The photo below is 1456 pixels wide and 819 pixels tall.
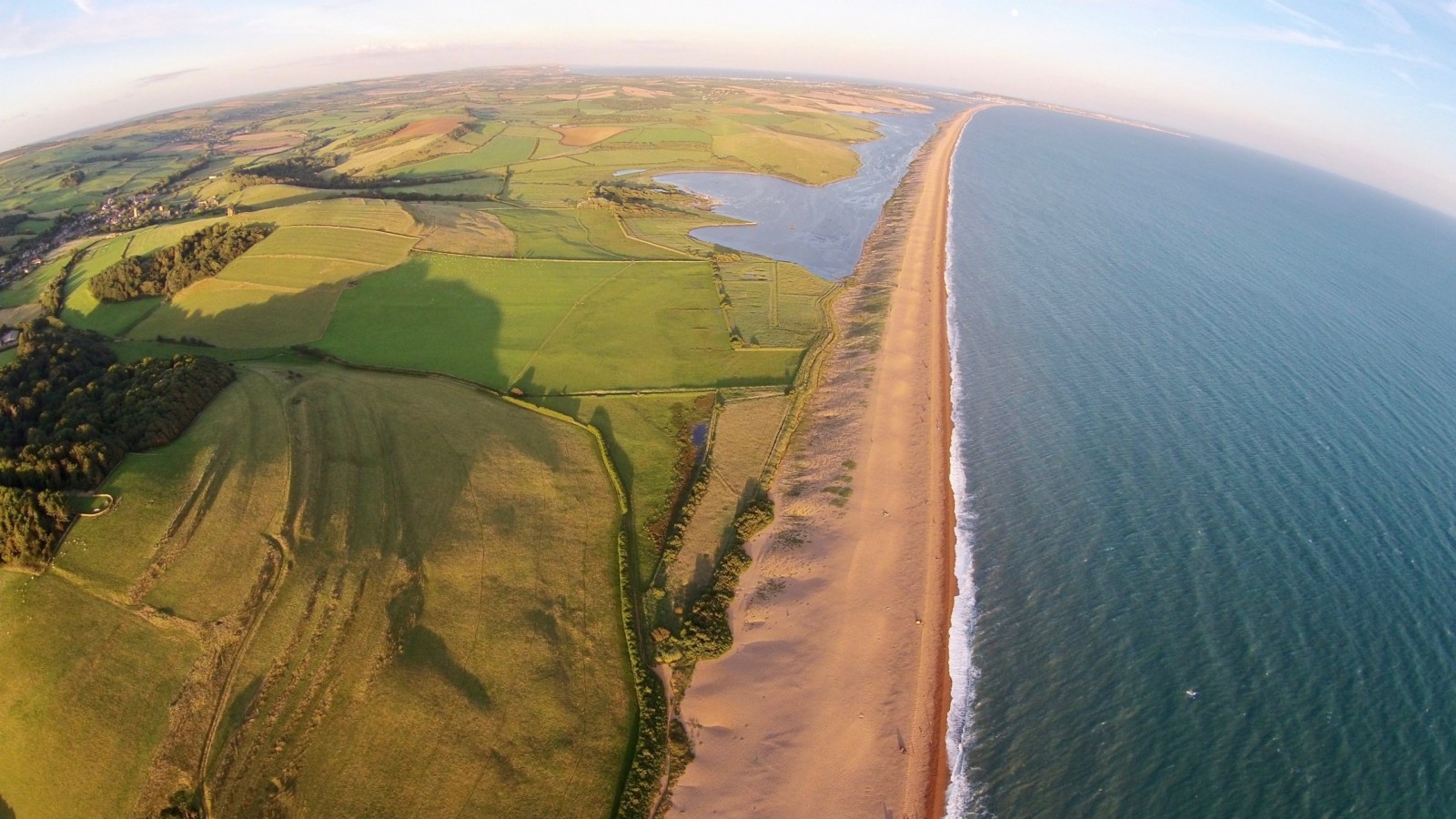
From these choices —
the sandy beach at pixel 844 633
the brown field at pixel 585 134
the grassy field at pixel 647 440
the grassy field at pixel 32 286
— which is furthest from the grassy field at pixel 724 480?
the brown field at pixel 585 134

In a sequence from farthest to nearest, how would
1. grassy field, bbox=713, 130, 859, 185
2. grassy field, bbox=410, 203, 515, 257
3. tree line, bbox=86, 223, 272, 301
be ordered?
grassy field, bbox=713, 130, 859, 185, grassy field, bbox=410, 203, 515, 257, tree line, bbox=86, 223, 272, 301

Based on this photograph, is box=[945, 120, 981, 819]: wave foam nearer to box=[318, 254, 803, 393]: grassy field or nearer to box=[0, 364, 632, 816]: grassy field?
box=[0, 364, 632, 816]: grassy field

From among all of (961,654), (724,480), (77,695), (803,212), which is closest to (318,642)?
(77,695)

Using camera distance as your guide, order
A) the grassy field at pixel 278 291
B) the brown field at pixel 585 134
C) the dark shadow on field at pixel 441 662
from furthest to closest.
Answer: the brown field at pixel 585 134, the grassy field at pixel 278 291, the dark shadow on field at pixel 441 662

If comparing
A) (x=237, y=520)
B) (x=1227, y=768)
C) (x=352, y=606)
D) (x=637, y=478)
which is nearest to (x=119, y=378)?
(x=237, y=520)

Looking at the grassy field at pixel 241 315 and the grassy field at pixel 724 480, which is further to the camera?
the grassy field at pixel 241 315

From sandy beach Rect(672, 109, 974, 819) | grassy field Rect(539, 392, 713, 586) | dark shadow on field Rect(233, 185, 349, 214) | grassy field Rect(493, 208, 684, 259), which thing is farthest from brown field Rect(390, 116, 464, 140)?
sandy beach Rect(672, 109, 974, 819)

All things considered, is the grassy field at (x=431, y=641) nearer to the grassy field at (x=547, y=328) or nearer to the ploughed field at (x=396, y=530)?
the ploughed field at (x=396, y=530)
